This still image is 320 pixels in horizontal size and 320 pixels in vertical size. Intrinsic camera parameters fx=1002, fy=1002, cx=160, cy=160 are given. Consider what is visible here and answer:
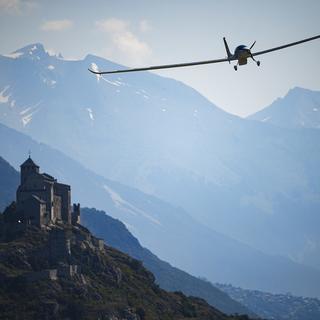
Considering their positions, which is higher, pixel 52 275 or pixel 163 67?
pixel 163 67

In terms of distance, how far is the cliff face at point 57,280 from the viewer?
583 feet

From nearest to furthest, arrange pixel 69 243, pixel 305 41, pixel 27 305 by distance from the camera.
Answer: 1. pixel 305 41
2. pixel 27 305
3. pixel 69 243

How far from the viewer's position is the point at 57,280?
7215 inches

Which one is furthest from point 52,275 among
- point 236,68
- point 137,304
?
point 236,68

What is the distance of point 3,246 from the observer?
186m

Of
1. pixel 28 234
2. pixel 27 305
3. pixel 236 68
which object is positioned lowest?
pixel 27 305

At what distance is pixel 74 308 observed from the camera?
589ft

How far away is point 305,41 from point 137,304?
4307 inches

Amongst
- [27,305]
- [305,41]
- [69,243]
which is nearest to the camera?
[305,41]

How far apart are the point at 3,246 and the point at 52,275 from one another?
37.2ft

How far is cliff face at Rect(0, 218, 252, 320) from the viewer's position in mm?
177625

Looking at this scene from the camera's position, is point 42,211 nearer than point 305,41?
No

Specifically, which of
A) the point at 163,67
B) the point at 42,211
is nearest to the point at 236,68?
the point at 163,67

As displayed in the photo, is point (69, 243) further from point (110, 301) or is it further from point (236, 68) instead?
point (236, 68)
